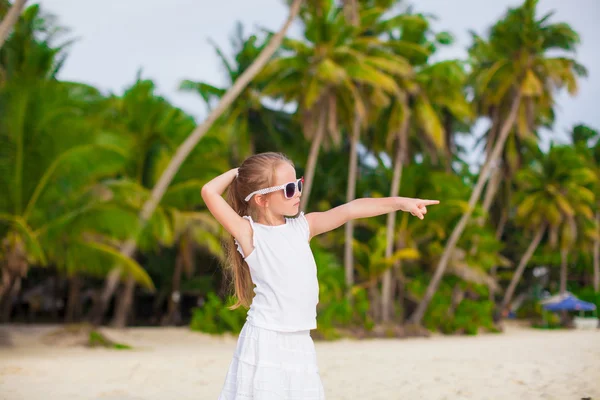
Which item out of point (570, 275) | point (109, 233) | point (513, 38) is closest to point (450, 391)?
point (109, 233)

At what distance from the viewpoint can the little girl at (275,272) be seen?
2367 mm

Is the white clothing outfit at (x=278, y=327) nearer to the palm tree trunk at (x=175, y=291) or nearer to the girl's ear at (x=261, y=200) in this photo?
the girl's ear at (x=261, y=200)

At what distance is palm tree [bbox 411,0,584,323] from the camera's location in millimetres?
20812

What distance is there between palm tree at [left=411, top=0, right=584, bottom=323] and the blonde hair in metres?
18.4

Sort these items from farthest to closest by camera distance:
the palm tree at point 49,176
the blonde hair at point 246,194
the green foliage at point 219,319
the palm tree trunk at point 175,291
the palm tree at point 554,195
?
the palm tree at point 554,195 → the palm tree trunk at point 175,291 → the green foliage at point 219,319 → the palm tree at point 49,176 → the blonde hair at point 246,194

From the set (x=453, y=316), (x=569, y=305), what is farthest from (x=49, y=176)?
(x=569, y=305)

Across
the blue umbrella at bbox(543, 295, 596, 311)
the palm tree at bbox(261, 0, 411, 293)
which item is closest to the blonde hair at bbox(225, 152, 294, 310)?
the palm tree at bbox(261, 0, 411, 293)

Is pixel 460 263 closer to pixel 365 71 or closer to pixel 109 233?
pixel 365 71

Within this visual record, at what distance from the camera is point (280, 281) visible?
2.46m

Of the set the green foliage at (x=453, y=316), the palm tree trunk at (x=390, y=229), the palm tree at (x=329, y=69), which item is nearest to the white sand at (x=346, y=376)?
the palm tree at (x=329, y=69)

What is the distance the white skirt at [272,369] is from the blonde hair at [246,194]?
0.29 m

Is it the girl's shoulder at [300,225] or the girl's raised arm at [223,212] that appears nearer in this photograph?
the girl's raised arm at [223,212]

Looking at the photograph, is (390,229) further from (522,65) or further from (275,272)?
(275,272)

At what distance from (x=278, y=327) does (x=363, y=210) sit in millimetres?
612
